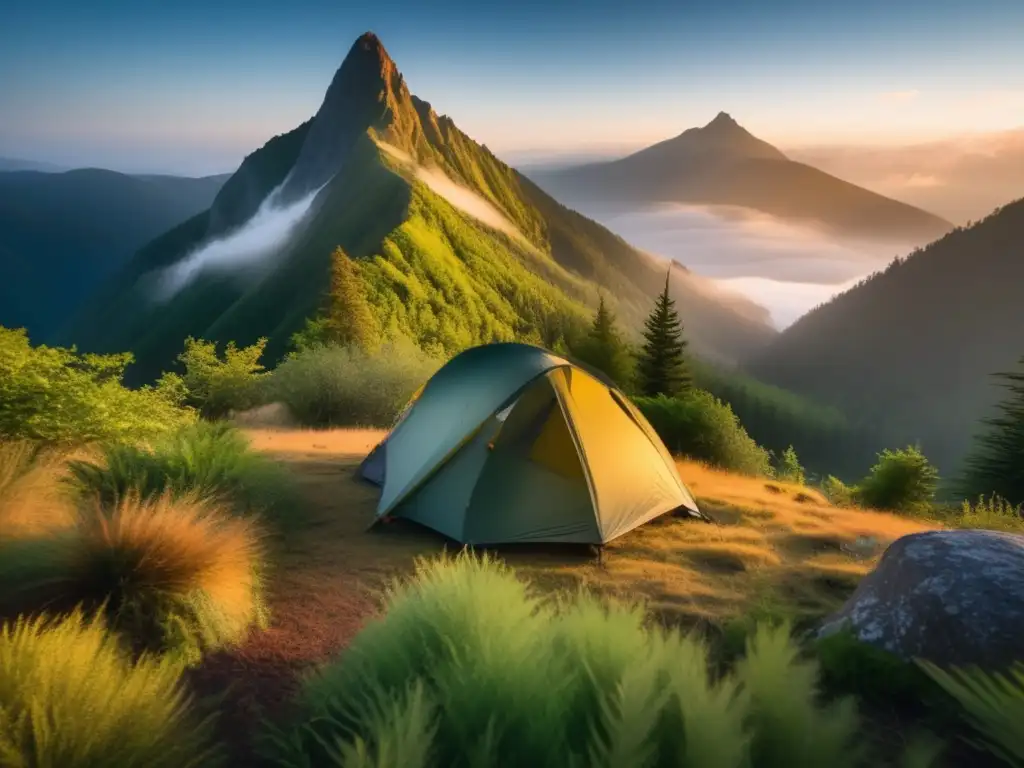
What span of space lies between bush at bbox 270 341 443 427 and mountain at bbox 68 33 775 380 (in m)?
Answer: 27.2

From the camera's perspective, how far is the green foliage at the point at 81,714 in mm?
2383

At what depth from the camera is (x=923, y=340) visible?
149500 mm

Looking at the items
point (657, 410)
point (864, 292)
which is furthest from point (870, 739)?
point (864, 292)

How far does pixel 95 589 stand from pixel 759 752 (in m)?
4.23

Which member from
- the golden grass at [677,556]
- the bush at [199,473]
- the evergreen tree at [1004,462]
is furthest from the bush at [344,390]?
the evergreen tree at [1004,462]

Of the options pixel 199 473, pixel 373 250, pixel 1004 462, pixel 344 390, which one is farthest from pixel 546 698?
pixel 373 250

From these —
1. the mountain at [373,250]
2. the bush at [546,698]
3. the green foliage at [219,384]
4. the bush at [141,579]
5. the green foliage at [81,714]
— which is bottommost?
the green foliage at [219,384]

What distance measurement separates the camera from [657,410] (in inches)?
821

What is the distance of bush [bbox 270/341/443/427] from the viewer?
21562 millimetres

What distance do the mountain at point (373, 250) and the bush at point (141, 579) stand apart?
45.7m

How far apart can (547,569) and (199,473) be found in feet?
12.8

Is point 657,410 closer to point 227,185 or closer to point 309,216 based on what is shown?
point 309,216

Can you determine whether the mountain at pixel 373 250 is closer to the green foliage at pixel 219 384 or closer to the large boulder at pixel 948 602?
the green foliage at pixel 219 384

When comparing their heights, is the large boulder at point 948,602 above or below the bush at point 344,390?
above
